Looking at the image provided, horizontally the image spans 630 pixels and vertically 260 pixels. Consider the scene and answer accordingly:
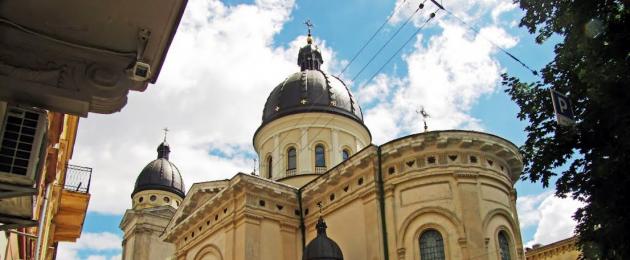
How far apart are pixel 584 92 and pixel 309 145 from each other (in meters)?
20.2

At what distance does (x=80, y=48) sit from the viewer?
547 centimetres

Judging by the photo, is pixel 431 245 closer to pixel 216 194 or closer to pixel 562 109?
pixel 216 194

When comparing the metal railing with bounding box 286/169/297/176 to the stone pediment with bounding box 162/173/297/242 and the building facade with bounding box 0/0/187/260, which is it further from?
the building facade with bounding box 0/0/187/260

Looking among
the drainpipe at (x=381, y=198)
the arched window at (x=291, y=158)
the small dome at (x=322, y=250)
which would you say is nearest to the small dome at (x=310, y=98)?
the arched window at (x=291, y=158)

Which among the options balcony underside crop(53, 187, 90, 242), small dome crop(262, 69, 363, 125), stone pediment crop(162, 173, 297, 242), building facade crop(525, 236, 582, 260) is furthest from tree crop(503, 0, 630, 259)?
building facade crop(525, 236, 582, 260)

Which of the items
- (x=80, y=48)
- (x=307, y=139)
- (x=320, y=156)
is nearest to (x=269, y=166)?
(x=307, y=139)

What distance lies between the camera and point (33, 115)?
18.9ft

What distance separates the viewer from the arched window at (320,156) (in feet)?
97.5

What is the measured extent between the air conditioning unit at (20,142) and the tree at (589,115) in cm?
751

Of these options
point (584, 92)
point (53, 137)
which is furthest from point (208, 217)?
point (584, 92)

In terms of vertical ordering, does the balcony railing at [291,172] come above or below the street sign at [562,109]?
above

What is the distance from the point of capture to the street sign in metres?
9.56

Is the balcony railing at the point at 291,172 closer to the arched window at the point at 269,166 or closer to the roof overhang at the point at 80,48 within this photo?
the arched window at the point at 269,166

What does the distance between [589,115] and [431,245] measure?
1115cm
